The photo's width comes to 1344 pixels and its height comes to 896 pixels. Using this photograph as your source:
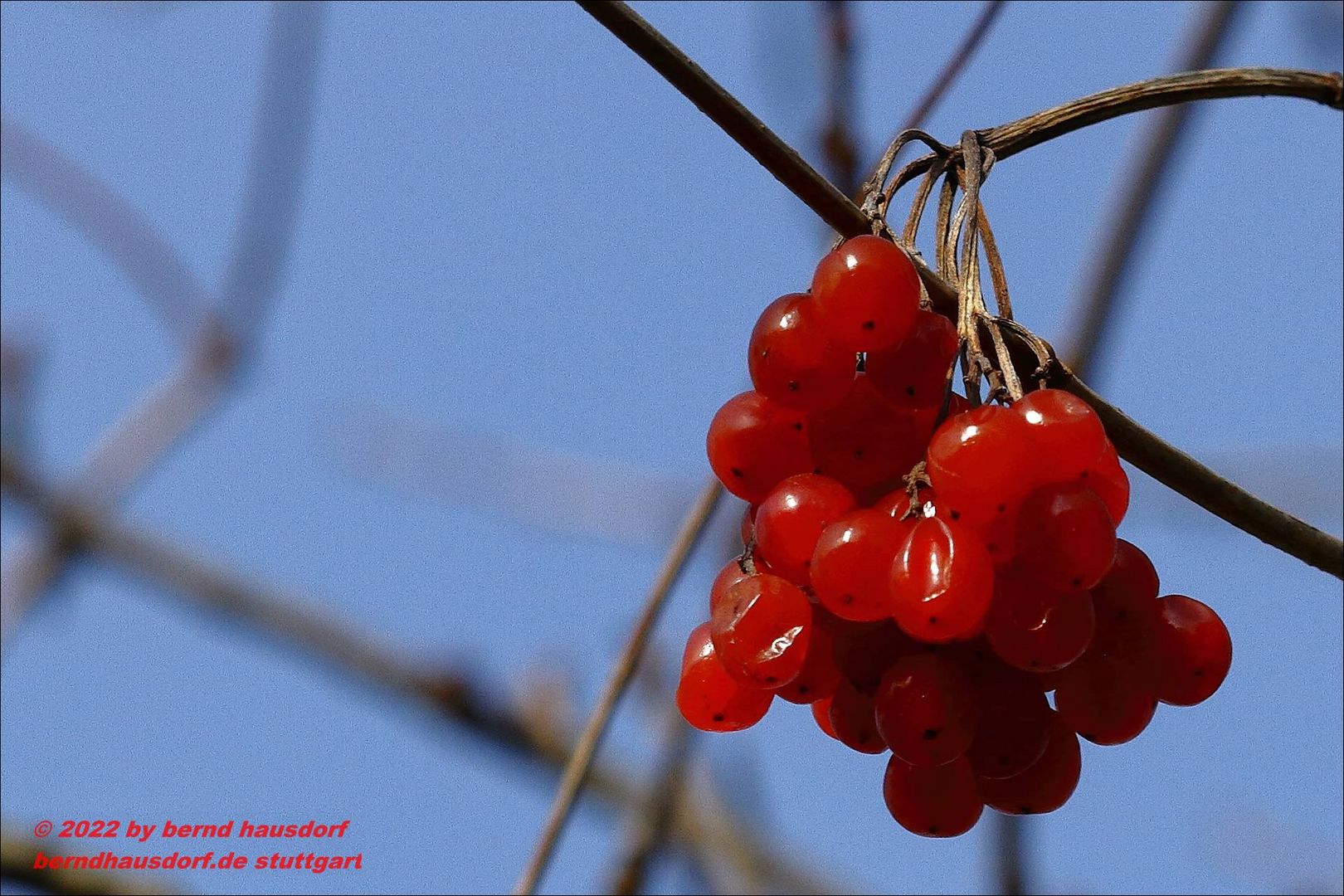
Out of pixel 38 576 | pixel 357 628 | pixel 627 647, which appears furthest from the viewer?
pixel 357 628

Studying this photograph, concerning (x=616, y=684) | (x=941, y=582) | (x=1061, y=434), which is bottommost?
(x=616, y=684)

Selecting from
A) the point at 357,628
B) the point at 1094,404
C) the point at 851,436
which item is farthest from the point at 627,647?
the point at 357,628

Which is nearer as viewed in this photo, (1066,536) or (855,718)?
(1066,536)

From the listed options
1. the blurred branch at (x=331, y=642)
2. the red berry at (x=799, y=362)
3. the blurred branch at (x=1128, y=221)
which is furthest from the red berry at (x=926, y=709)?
the blurred branch at (x=331, y=642)

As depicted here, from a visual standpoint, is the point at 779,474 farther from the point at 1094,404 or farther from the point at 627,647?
the point at 627,647

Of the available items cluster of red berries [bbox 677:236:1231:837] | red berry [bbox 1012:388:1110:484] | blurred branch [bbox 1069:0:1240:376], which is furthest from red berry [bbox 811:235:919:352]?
blurred branch [bbox 1069:0:1240:376]

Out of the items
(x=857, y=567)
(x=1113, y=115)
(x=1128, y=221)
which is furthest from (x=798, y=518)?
(x=1128, y=221)

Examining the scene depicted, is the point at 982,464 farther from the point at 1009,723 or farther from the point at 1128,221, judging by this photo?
the point at 1128,221
